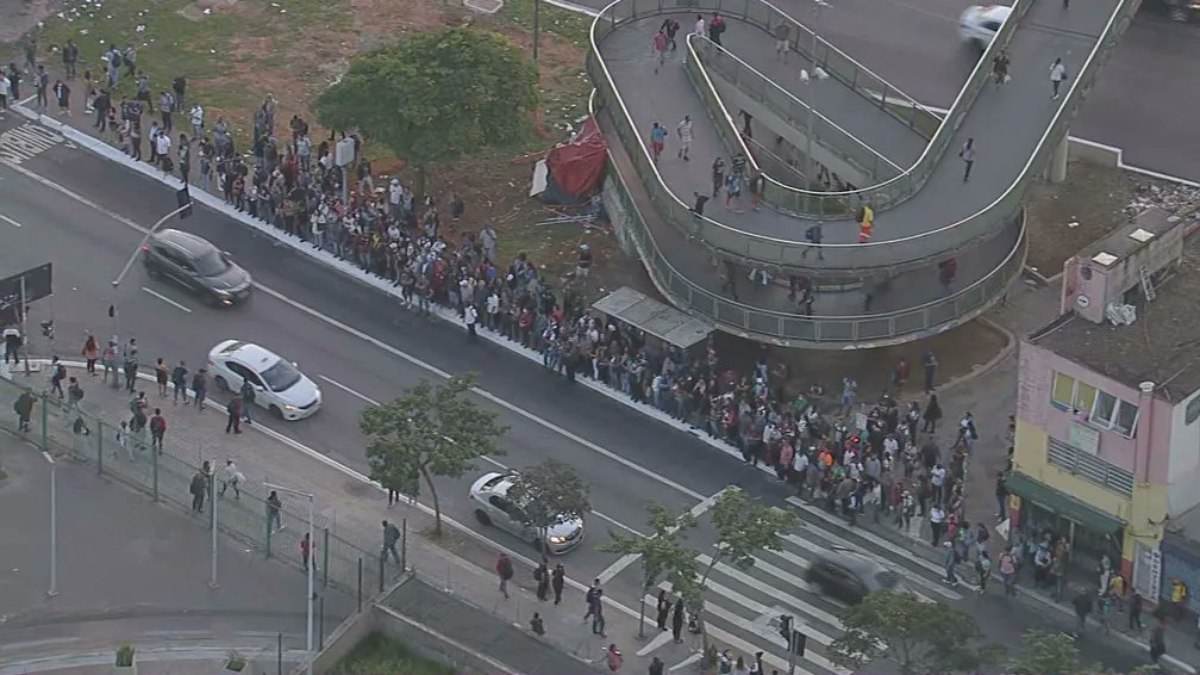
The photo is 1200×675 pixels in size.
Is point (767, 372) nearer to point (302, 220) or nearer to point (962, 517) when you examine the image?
point (962, 517)

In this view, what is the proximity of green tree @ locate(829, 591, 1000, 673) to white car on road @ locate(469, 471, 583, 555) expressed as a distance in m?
9.20

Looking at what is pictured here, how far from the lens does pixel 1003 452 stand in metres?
72.7

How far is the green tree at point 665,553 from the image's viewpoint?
62906 mm

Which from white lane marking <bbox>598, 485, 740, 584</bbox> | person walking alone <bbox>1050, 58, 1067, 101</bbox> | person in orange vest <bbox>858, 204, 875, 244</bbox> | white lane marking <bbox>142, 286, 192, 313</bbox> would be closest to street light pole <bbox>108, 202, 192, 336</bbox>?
white lane marking <bbox>142, 286, 192, 313</bbox>

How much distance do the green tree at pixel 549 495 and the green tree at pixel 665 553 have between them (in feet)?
4.35

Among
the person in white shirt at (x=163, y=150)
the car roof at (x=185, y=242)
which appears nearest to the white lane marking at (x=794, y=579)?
the car roof at (x=185, y=242)

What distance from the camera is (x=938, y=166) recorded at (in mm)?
77188

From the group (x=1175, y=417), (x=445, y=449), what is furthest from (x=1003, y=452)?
(x=445, y=449)

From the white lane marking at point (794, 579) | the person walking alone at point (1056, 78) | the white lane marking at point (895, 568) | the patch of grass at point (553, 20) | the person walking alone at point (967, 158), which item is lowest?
the white lane marking at point (794, 579)

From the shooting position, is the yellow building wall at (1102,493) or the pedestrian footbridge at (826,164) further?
the pedestrian footbridge at (826,164)

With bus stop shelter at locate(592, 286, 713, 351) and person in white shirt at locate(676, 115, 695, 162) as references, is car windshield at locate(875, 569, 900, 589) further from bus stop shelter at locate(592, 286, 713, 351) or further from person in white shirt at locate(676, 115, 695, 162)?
person in white shirt at locate(676, 115, 695, 162)

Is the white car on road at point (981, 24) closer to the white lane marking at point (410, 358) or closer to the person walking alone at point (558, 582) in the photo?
the white lane marking at point (410, 358)

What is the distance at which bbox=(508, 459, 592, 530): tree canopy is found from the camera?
66.3m

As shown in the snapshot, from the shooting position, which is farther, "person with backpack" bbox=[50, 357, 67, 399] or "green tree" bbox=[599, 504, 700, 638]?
"person with backpack" bbox=[50, 357, 67, 399]
